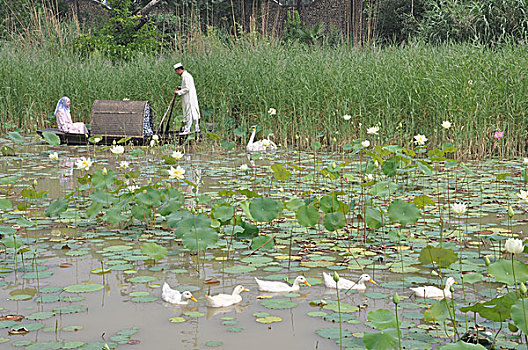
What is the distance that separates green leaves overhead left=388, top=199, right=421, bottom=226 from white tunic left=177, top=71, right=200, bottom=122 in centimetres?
635

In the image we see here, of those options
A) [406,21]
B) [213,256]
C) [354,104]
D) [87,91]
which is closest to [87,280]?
[213,256]

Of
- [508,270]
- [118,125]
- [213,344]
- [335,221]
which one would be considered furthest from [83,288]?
[118,125]

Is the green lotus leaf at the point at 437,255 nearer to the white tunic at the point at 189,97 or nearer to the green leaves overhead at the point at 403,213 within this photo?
the green leaves overhead at the point at 403,213

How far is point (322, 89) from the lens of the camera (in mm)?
9227

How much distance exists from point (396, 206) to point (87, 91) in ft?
28.0

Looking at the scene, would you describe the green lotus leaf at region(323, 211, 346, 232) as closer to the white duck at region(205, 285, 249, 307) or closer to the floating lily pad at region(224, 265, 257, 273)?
the floating lily pad at region(224, 265, 257, 273)

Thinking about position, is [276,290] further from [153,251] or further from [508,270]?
[508,270]

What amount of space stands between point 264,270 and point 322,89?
6052mm

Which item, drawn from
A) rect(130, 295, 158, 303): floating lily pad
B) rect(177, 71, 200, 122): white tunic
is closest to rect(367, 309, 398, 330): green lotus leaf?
rect(130, 295, 158, 303): floating lily pad

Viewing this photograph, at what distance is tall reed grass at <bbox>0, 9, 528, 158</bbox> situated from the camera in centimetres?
794

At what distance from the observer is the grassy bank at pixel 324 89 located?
26.1 feet

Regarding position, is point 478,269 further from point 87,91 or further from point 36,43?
point 36,43

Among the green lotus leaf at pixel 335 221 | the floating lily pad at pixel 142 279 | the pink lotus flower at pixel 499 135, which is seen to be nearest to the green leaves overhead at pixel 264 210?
the green lotus leaf at pixel 335 221

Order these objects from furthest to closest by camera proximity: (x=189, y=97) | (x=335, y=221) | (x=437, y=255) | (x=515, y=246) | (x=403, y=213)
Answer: (x=189, y=97), (x=335, y=221), (x=403, y=213), (x=437, y=255), (x=515, y=246)
